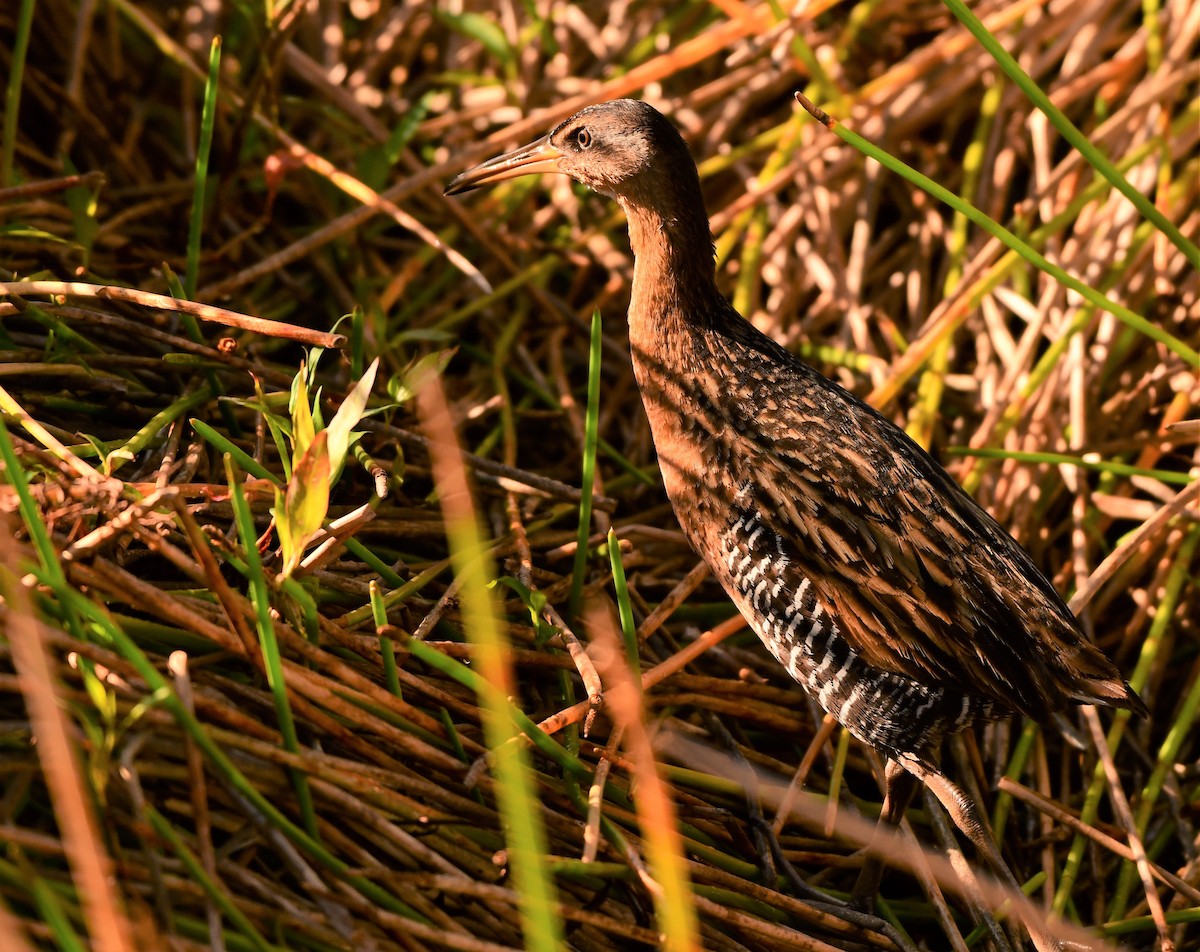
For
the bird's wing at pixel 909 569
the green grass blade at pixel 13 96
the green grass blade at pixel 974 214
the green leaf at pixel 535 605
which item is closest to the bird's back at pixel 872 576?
the bird's wing at pixel 909 569

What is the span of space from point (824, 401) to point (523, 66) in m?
1.62

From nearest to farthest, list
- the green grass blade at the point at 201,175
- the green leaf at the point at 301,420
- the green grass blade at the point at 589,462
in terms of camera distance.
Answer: the green leaf at the point at 301,420 < the green grass blade at the point at 589,462 < the green grass blade at the point at 201,175

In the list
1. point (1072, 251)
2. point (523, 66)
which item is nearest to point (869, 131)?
point (1072, 251)

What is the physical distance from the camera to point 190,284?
104 inches

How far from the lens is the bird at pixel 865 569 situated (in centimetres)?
226

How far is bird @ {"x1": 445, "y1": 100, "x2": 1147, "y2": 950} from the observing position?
2.26 meters

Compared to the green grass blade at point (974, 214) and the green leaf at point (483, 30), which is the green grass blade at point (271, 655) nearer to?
the green grass blade at point (974, 214)

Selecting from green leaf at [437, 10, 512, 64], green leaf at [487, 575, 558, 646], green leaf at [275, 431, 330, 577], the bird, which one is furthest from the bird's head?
green leaf at [275, 431, 330, 577]

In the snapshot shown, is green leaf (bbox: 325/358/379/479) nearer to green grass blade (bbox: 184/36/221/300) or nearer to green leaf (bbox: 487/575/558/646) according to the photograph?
green leaf (bbox: 487/575/558/646)

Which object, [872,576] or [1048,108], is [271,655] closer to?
[872,576]

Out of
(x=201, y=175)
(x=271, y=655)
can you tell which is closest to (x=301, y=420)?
(x=271, y=655)

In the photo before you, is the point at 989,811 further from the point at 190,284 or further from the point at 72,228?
the point at 72,228

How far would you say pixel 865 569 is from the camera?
7.51 feet

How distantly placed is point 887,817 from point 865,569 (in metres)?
0.50
